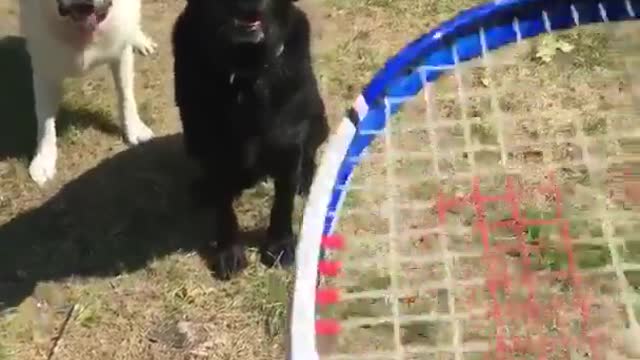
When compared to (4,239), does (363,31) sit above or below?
above

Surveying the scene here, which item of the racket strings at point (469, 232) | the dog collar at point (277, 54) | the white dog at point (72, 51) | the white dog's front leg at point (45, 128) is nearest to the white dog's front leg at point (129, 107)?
the white dog at point (72, 51)

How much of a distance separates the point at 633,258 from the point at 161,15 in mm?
1468

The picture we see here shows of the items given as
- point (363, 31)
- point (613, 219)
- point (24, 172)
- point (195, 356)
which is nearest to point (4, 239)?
point (24, 172)

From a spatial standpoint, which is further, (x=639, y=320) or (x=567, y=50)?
(x=567, y=50)

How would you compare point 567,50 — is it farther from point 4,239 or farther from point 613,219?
point 4,239

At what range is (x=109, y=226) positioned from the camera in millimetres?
2529

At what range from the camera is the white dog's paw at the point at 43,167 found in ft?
8.64

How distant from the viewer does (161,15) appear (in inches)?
123

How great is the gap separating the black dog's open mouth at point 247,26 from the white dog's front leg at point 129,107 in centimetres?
70

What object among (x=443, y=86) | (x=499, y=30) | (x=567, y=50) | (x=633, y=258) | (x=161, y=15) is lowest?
(x=633, y=258)

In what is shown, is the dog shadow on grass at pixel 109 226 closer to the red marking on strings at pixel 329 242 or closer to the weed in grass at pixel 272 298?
the weed in grass at pixel 272 298

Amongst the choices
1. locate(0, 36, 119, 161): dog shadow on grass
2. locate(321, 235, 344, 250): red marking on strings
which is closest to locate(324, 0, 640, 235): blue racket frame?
locate(321, 235, 344, 250): red marking on strings

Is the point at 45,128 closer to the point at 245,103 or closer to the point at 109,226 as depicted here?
the point at 109,226

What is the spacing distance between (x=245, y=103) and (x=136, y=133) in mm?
639
